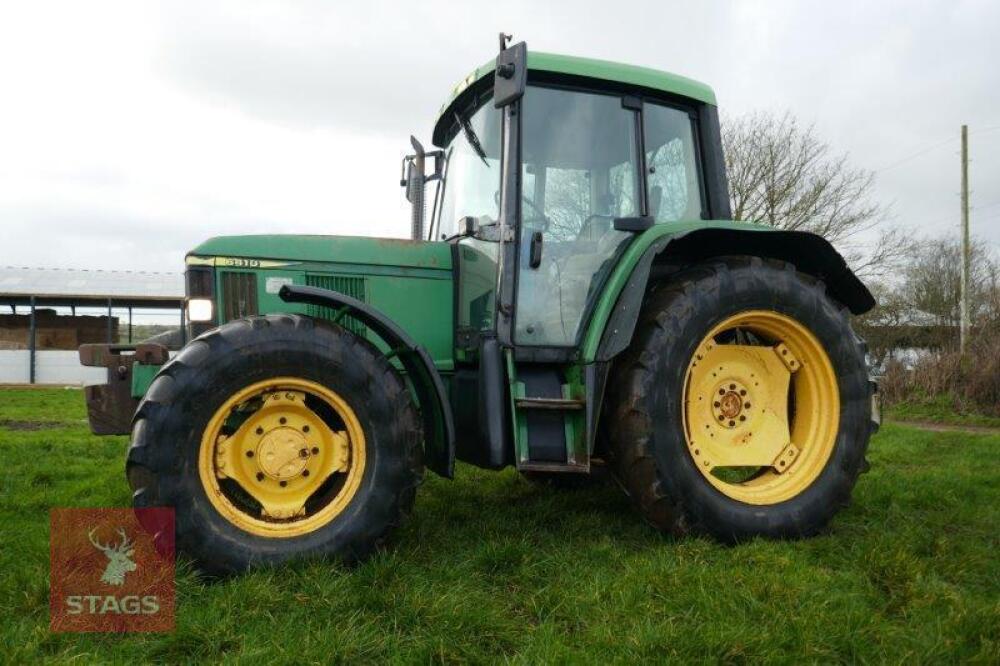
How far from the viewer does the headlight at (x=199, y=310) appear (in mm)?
3305

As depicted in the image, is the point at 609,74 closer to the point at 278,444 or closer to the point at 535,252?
the point at 535,252

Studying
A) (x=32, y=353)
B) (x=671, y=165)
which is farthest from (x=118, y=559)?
(x=32, y=353)

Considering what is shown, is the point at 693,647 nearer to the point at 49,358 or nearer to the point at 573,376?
the point at 573,376

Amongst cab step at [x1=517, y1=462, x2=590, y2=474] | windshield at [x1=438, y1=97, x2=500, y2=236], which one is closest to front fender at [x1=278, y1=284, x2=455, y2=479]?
cab step at [x1=517, y1=462, x2=590, y2=474]

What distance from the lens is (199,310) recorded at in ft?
10.9

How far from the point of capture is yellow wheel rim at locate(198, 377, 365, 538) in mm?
2750

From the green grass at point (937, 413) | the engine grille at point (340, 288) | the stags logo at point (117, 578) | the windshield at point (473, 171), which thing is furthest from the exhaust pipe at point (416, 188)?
the green grass at point (937, 413)

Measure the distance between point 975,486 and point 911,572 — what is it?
96.9 inches

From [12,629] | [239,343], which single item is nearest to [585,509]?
[239,343]

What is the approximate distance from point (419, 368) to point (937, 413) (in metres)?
10.8

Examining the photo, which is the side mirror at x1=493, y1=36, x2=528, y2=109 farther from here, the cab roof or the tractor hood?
the tractor hood

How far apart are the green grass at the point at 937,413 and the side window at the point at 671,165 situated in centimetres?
893

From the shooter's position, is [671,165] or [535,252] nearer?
[535,252]

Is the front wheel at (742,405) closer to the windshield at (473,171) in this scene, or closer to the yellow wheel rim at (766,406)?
the yellow wheel rim at (766,406)
